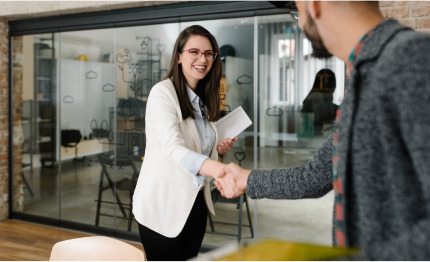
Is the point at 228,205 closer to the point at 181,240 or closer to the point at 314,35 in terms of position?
the point at 181,240

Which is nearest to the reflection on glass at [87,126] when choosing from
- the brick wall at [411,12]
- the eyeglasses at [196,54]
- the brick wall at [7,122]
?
the brick wall at [7,122]

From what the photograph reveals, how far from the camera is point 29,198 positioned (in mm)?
3891

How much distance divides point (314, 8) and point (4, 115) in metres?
4.01

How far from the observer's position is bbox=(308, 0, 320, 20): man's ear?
80cm

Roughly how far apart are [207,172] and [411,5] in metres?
1.87

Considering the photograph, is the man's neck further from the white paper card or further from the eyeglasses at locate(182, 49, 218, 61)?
the white paper card

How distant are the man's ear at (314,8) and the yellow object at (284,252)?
21.8 inches

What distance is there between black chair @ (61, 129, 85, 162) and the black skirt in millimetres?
2253

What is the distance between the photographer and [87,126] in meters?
3.54

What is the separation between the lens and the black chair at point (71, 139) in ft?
11.8

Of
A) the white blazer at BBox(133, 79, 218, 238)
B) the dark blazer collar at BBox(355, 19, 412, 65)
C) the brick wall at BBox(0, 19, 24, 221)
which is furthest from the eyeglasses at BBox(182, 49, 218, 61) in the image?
the brick wall at BBox(0, 19, 24, 221)

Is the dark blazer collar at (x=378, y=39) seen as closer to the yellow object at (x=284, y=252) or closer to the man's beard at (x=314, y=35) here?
the man's beard at (x=314, y=35)

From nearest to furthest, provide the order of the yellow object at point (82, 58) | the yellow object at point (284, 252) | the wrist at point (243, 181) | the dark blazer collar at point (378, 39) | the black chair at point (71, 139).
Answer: the yellow object at point (284, 252) < the dark blazer collar at point (378, 39) < the wrist at point (243, 181) < the yellow object at point (82, 58) < the black chair at point (71, 139)

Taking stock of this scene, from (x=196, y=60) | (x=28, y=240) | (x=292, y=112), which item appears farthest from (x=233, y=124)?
(x=28, y=240)
